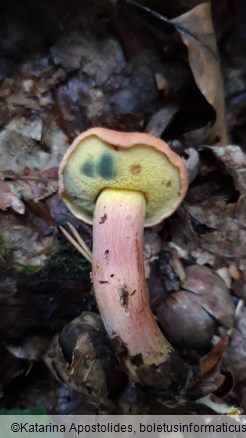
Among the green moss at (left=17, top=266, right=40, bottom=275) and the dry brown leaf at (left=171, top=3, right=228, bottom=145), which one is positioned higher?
the dry brown leaf at (left=171, top=3, right=228, bottom=145)

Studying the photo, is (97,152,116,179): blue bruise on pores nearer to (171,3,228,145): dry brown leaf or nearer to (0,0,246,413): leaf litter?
(0,0,246,413): leaf litter

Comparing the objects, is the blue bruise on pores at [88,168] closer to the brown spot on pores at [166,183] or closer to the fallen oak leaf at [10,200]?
the brown spot on pores at [166,183]

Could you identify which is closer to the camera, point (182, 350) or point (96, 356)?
point (96, 356)

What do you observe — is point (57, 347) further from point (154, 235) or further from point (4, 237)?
point (154, 235)

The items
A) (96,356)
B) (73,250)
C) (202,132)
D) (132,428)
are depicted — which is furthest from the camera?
(202,132)

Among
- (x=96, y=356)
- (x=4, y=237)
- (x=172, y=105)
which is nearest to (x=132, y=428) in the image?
(x=96, y=356)

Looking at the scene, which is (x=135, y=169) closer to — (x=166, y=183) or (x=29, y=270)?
(x=166, y=183)

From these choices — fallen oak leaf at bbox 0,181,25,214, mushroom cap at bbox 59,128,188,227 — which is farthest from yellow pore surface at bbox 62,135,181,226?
fallen oak leaf at bbox 0,181,25,214
